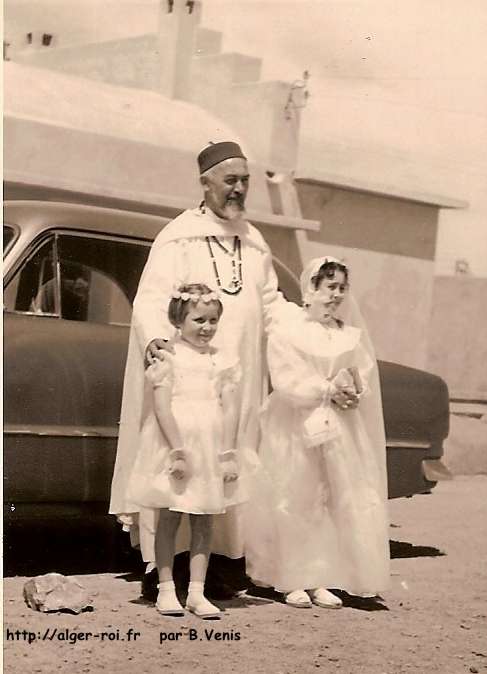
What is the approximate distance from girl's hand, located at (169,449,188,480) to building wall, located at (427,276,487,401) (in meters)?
1.49

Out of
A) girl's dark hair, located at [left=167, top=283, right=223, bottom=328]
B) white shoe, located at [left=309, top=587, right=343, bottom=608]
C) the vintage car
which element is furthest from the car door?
white shoe, located at [left=309, top=587, right=343, bottom=608]

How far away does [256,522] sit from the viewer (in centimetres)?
407

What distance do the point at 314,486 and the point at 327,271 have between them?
2.42ft

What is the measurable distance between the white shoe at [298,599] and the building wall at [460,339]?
124cm

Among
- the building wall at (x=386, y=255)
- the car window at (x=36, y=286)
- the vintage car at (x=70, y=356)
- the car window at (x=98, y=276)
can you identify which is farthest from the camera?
the building wall at (x=386, y=255)

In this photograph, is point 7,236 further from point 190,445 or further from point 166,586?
point 166,586

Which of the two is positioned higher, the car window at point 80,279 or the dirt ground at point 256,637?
the car window at point 80,279

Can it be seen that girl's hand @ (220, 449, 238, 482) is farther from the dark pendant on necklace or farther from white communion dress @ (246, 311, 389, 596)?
the dark pendant on necklace

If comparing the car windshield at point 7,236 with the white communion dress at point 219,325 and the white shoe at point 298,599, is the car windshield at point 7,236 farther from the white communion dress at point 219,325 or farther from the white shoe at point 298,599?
the white shoe at point 298,599

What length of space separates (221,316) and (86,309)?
23.0 inches

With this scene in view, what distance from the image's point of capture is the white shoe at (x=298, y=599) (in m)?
3.97

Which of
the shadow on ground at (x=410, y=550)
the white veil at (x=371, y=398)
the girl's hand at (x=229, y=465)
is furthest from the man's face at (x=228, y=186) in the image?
the shadow on ground at (x=410, y=550)

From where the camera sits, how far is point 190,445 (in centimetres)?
378

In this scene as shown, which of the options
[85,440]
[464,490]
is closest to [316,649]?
[85,440]
